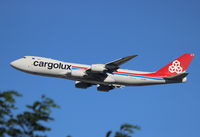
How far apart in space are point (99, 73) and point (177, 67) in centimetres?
1693

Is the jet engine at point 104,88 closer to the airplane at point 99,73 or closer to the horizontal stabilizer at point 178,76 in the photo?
the airplane at point 99,73

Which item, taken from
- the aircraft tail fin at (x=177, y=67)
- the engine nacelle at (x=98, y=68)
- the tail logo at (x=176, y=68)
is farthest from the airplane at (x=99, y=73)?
the tail logo at (x=176, y=68)

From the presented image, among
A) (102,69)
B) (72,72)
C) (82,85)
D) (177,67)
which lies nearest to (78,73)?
(72,72)

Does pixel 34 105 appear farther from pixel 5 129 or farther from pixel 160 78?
pixel 160 78

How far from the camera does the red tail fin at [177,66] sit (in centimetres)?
7306

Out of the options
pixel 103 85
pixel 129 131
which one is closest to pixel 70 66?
pixel 103 85

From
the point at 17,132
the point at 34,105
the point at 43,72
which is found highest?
the point at 43,72

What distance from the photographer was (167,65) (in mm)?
74375

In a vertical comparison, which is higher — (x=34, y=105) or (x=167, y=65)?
(x=167, y=65)

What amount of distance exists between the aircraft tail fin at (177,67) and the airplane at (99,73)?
0.80 ft

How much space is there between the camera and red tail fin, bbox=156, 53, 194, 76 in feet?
240

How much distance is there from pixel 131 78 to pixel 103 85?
237 inches

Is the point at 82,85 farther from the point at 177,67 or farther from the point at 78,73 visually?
the point at 177,67

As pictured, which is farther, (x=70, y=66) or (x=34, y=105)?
(x=70, y=66)
